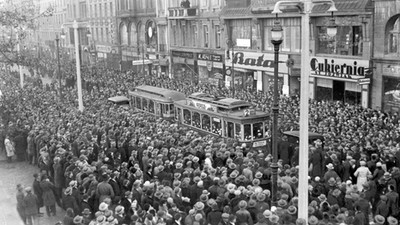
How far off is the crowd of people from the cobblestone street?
1.21 ft

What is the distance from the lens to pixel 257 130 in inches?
897

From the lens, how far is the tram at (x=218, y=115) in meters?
22.6

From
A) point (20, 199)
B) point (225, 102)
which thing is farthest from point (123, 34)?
point (20, 199)

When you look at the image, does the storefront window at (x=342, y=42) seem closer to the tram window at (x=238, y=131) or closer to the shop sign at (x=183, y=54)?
the tram window at (x=238, y=131)

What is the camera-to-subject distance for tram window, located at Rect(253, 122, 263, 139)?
22.7 meters

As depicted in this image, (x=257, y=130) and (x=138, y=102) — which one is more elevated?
(x=257, y=130)

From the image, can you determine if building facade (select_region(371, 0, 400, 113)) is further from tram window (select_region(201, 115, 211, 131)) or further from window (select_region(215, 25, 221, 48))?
window (select_region(215, 25, 221, 48))

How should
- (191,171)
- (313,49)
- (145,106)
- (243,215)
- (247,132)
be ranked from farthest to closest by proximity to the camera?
(313,49), (145,106), (247,132), (191,171), (243,215)

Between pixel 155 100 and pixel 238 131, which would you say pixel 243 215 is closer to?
pixel 238 131

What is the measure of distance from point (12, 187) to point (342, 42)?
72.5 feet

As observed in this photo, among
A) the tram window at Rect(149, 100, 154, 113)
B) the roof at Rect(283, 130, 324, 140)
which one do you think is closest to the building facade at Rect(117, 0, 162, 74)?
the tram window at Rect(149, 100, 154, 113)

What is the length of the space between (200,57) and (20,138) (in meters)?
27.1

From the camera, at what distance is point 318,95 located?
35750mm

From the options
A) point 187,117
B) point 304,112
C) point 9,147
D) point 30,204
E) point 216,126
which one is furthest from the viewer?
point 187,117
